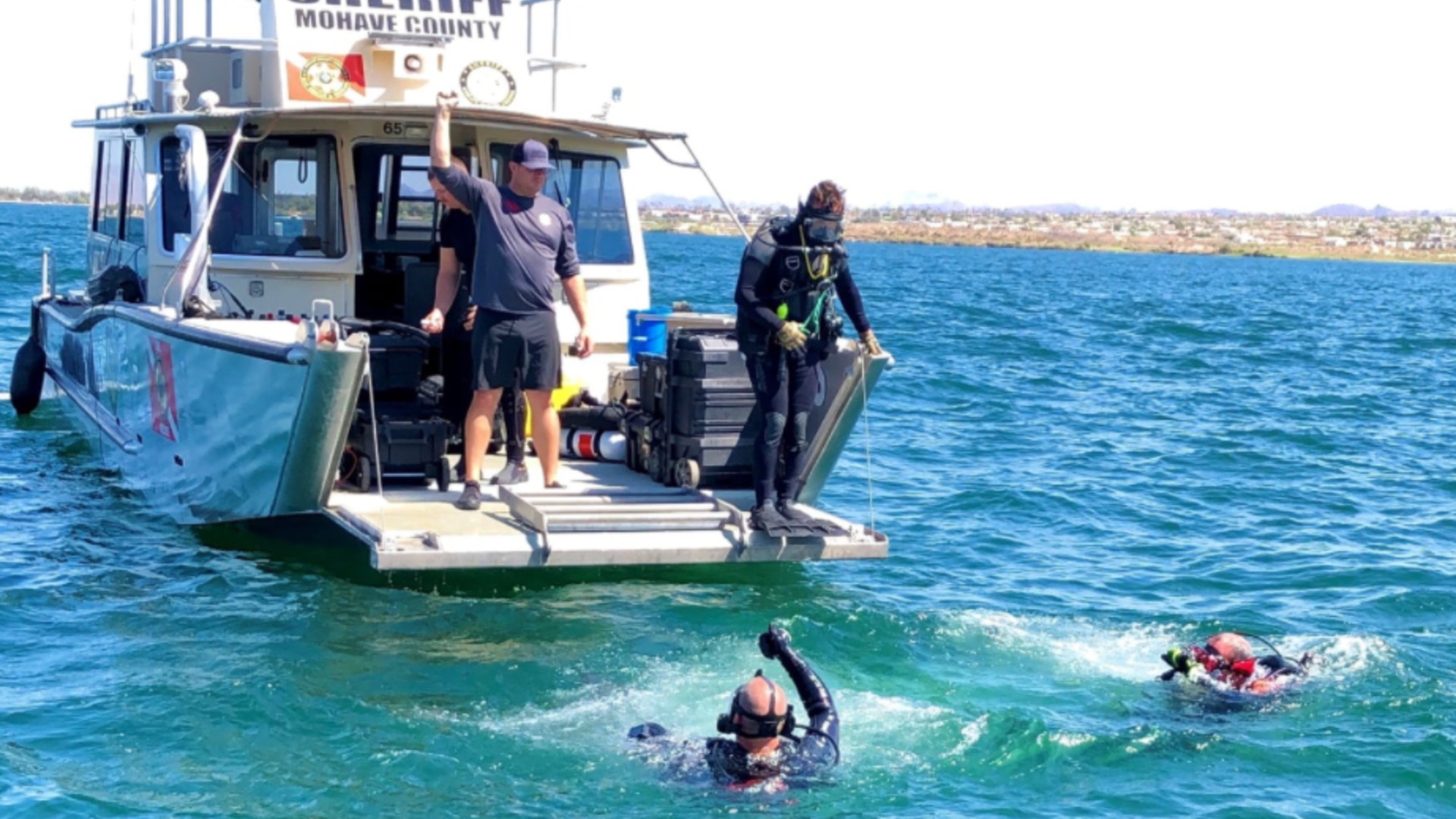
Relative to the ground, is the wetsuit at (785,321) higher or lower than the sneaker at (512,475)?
higher

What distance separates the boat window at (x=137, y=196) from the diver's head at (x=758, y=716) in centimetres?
656

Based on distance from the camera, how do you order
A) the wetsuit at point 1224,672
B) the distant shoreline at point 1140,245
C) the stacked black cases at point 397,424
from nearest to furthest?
the wetsuit at point 1224,672
the stacked black cases at point 397,424
the distant shoreline at point 1140,245

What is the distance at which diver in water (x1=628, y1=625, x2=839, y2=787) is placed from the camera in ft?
21.4

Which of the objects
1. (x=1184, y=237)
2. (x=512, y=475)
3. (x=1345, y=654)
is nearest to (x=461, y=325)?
(x=512, y=475)

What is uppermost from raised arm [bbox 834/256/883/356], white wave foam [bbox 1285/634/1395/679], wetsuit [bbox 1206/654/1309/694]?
raised arm [bbox 834/256/883/356]

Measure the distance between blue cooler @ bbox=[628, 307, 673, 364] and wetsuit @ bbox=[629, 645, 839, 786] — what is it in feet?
12.3

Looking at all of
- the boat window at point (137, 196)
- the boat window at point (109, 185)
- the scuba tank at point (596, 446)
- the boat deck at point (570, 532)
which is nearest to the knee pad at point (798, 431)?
the boat deck at point (570, 532)

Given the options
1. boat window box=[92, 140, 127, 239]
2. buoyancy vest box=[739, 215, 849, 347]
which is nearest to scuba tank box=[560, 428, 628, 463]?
buoyancy vest box=[739, 215, 849, 347]

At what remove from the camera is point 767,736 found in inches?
259

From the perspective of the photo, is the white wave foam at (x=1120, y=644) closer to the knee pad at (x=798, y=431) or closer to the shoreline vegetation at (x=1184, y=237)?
the knee pad at (x=798, y=431)

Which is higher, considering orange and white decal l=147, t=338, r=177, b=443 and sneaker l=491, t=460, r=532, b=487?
orange and white decal l=147, t=338, r=177, b=443

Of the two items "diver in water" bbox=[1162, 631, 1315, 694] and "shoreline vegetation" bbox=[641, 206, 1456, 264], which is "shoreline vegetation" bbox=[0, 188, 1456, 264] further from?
"diver in water" bbox=[1162, 631, 1315, 694]

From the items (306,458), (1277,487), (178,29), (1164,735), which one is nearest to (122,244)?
(178,29)

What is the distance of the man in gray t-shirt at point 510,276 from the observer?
8.82m
